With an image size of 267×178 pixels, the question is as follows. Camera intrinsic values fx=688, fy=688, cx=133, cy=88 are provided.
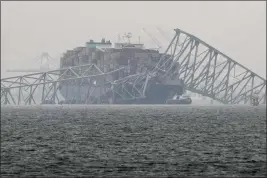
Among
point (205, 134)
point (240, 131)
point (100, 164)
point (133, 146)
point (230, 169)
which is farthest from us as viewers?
point (240, 131)

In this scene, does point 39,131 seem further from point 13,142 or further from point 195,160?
point 195,160

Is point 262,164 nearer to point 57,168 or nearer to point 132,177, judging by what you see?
point 132,177

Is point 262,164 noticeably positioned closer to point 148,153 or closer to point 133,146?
point 148,153

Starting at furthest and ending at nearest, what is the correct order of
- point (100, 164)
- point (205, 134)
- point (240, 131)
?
point (240, 131)
point (205, 134)
point (100, 164)

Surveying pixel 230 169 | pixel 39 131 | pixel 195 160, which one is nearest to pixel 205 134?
pixel 39 131

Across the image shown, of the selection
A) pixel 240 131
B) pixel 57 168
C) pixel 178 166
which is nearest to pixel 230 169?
pixel 178 166

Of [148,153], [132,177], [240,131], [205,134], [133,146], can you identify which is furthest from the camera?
[240,131]

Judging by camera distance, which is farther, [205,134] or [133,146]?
[205,134]

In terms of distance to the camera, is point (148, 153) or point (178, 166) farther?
point (148, 153)

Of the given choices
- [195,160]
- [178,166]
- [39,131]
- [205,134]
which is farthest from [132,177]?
[39,131]

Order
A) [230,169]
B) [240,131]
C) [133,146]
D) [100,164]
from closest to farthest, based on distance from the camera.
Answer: [230,169] → [100,164] → [133,146] → [240,131]
